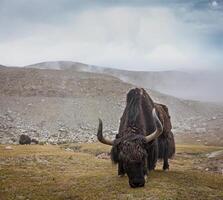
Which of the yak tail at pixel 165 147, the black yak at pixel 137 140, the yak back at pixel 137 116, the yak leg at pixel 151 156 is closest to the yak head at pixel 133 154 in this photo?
the black yak at pixel 137 140

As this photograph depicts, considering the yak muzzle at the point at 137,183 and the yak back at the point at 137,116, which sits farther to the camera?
the yak back at the point at 137,116

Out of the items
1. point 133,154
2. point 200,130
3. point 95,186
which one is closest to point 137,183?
point 133,154

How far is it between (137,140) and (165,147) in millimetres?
4953

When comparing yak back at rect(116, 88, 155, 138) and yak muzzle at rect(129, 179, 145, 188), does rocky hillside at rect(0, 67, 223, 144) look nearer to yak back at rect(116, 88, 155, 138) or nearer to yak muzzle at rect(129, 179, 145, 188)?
yak back at rect(116, 88, 155, 138)

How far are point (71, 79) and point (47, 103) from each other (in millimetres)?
26351

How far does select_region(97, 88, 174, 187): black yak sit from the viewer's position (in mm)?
15891

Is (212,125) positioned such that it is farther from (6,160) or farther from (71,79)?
(6,160)

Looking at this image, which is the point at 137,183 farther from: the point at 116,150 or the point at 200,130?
the point at 200,130

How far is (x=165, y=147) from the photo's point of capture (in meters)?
21.0

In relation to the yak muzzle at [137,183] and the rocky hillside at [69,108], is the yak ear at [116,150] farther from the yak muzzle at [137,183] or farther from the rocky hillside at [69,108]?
the rocky hillside at [69,108]

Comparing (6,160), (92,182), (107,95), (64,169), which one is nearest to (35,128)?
(107,95)

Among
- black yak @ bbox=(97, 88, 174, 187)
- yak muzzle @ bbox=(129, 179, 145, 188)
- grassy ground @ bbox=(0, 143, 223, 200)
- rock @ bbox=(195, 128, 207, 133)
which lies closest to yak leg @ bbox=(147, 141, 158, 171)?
black yak @ bbox=(97, 88, 174, 187)

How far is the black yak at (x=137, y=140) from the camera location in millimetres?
15891

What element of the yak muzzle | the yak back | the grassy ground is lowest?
the grassy ground
